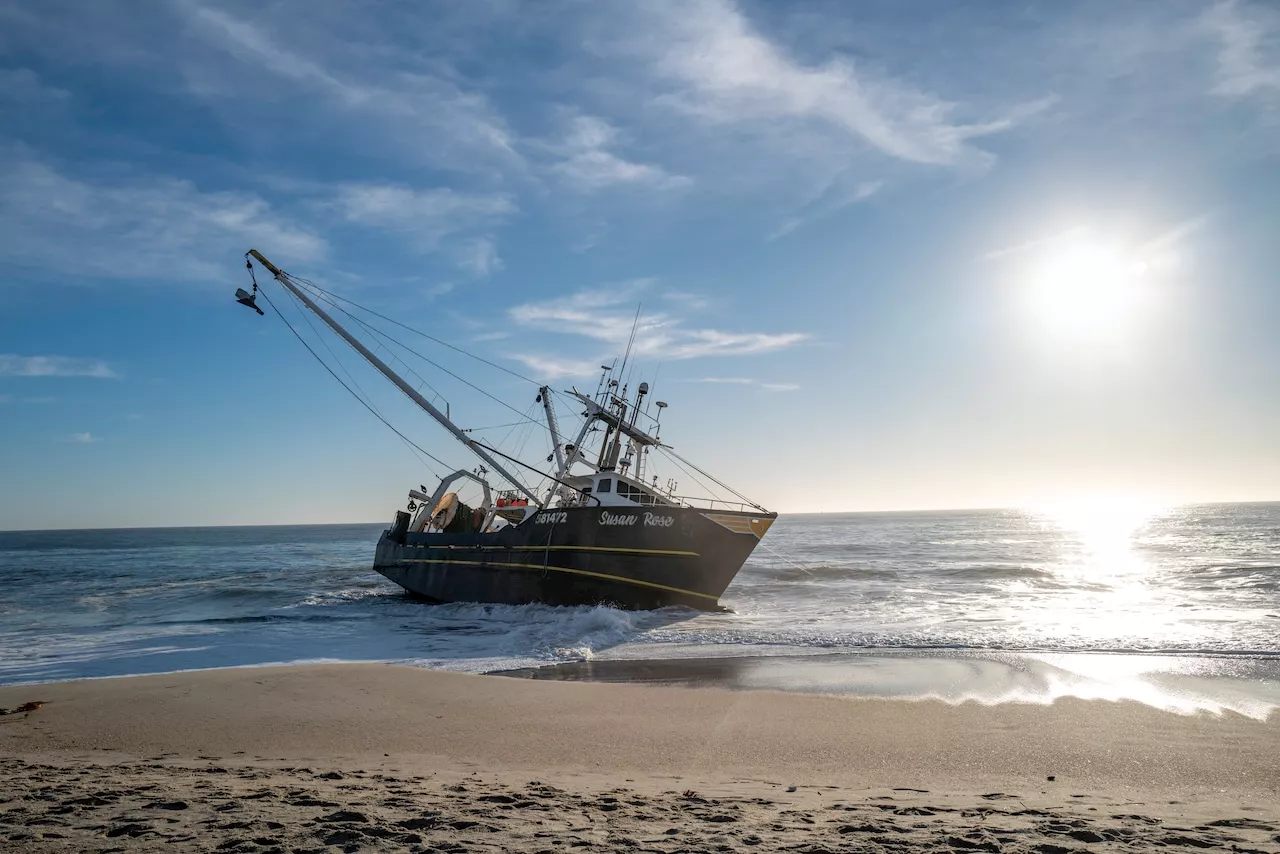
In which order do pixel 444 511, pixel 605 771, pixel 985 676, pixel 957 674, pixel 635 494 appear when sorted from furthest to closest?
pixel 444 511, pixel 635 494, pixel 957 674, pixel 985 676, pixel 605 771

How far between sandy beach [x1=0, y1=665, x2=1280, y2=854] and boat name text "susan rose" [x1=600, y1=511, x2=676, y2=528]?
34.0ft

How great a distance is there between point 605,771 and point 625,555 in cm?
1459

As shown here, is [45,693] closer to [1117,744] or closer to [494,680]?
[494,680]

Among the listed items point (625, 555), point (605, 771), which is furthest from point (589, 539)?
point (605, 771)

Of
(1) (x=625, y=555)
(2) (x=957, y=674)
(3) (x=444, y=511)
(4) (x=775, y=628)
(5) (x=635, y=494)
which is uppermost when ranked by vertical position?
(5) (x=635, y=494)

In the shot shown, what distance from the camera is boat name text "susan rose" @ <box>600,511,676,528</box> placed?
20328mm

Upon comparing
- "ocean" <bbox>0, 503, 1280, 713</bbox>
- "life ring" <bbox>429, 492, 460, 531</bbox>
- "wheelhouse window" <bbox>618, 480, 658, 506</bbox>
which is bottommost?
"ocean" <bbox>0, 503, 1280, 713</bbox>

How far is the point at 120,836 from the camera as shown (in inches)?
147

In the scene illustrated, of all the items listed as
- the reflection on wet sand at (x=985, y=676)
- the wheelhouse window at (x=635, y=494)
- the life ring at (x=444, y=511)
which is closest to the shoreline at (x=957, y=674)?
the reflection on wet sand at (x=985, y=676)

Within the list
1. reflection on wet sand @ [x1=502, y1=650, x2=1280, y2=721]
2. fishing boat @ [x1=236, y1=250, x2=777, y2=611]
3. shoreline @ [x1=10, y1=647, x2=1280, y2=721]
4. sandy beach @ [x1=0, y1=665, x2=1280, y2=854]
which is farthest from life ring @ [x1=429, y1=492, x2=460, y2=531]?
sandy beach @ [x1=0, y1=665, x2=1280, y2=854]

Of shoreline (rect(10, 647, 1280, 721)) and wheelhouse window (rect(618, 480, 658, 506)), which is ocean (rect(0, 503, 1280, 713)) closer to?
Answer: shoreline (rect(10, 647, 1280, 721))

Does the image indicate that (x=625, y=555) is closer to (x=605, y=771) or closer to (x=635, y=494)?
(x=635, y=494)

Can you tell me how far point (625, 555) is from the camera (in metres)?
20.3

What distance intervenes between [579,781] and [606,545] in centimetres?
1515
